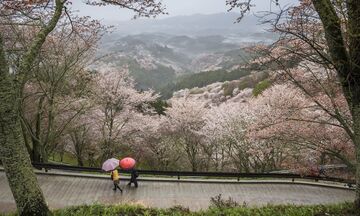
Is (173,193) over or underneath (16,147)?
underneath

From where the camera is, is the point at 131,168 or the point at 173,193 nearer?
the point at 173,193

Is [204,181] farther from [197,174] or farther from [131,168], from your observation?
[131,168]

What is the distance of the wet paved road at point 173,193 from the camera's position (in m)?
13.5

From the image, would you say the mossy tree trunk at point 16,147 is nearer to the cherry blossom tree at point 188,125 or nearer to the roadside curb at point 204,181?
the roadside curb at point 204,181

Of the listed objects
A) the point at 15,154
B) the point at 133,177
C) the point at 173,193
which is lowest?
the point at 173,193

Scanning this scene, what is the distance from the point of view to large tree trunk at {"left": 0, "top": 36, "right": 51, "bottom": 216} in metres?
6.58

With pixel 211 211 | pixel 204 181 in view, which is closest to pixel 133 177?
pixel 204 181

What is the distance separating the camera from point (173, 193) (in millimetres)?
14484

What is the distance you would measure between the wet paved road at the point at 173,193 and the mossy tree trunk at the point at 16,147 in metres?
6.15

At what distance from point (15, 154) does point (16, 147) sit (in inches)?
5.4

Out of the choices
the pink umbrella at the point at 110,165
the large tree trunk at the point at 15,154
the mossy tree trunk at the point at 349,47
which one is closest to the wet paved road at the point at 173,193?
the pink umbrella at the point at 110,165

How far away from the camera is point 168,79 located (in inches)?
6998

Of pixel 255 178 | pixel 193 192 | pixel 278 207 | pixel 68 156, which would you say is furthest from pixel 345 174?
pixel 68 156

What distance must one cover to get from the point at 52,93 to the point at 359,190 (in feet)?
45.8
